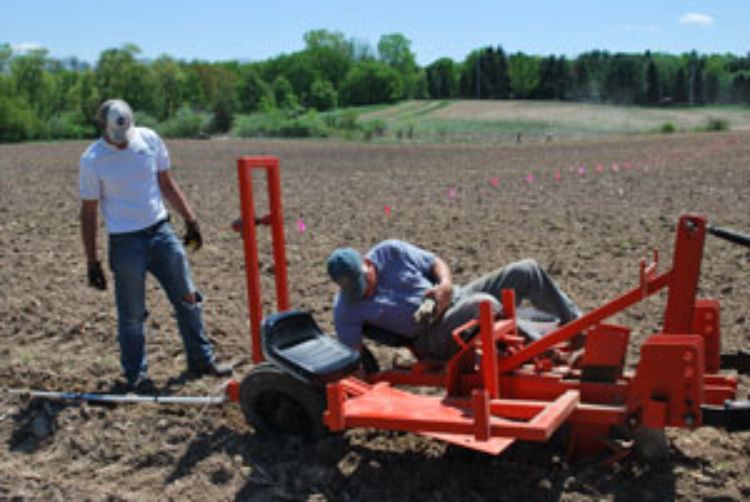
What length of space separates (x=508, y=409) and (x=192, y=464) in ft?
5.88

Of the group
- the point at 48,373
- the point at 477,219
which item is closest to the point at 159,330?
the point at 48,373

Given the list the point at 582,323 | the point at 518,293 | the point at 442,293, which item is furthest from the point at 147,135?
the point at 582,323

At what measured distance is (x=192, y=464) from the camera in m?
4.71

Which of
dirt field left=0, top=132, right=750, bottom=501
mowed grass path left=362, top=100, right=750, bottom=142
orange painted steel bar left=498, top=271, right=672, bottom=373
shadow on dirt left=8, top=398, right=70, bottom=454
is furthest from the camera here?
mowed grass path left=362, top=100, right=750, bottom=142

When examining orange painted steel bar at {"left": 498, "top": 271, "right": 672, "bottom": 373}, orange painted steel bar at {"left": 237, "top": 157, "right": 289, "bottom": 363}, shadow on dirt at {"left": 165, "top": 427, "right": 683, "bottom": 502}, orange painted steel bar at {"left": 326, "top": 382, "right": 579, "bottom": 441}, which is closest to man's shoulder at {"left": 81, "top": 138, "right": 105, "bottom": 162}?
orange painted steel bar at {"left": 237, "top": 157, "right": 289, "bottom": 363}

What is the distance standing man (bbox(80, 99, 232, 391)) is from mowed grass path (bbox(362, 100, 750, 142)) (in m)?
38.7

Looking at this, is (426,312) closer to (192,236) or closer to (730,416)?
(730,416)

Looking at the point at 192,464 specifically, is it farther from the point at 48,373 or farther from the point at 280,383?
the point at 48,373

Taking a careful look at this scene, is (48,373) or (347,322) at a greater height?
(347,322)

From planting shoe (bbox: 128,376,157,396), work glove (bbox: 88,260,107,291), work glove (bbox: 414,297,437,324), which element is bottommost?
planting shoe (bbox: 128,376,157,396)

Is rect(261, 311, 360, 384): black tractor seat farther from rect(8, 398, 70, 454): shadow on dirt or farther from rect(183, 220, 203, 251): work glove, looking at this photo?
rect(8, 398, 70, 454): shadow on dirt

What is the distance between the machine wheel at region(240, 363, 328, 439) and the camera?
4617mm

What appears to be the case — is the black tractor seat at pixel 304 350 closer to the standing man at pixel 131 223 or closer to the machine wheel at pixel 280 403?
the machine wheel at pixel 280 403

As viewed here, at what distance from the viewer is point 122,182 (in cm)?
543
